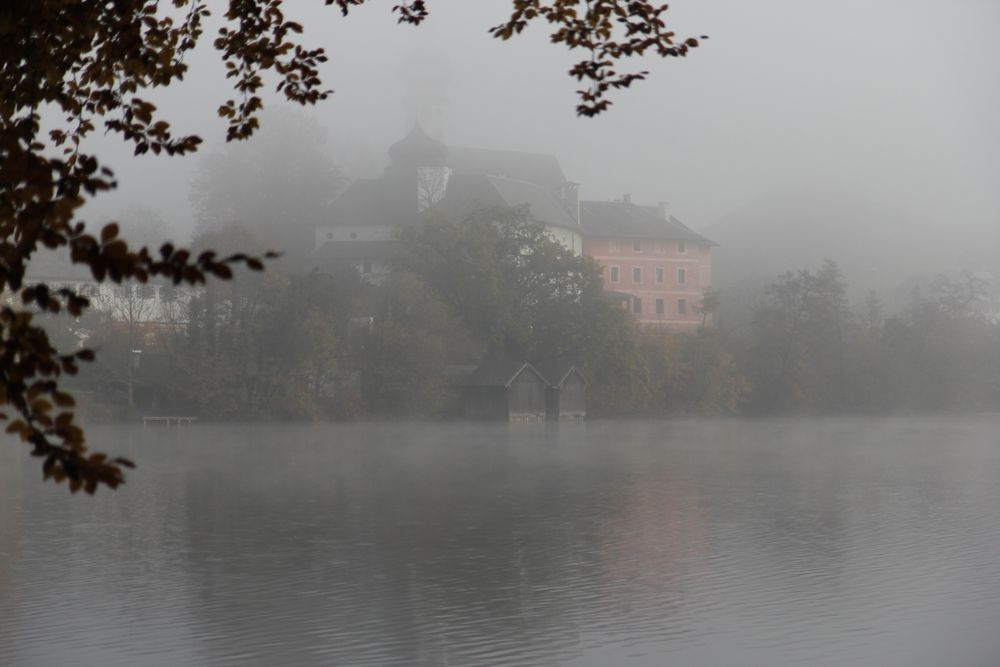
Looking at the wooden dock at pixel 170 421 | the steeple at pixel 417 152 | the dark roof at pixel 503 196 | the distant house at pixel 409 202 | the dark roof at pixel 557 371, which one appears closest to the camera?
the wooden dock at pixel 170 421

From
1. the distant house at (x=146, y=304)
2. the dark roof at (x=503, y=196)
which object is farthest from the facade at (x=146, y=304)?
the dark roof at (x=503, y=196)

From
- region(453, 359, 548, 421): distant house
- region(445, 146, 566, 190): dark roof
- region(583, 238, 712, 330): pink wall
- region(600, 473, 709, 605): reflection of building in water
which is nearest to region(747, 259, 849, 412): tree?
region(453, 359, 548, 421): distant house

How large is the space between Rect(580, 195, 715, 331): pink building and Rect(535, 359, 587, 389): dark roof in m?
31.5

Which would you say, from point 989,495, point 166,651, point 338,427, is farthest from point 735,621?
point 338,427

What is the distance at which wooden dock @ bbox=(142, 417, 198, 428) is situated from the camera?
61.3 m

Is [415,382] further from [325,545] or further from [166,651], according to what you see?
[166,651]

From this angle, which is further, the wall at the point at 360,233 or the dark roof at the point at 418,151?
the dark roof at the point at 418,151

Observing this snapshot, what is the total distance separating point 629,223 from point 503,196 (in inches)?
569

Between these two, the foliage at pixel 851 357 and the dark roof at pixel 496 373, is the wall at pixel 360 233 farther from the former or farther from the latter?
the foliage at pixel 851 357

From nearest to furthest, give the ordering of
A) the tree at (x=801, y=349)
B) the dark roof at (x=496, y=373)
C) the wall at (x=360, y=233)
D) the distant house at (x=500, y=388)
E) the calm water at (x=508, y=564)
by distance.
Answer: the calm water at (x=508, y=564)
the dark roof at (x=496, y=373)
the distant house at (x=500, y=388)
the tree at (x=801, y=349)
the wall at (x=360, y=233)

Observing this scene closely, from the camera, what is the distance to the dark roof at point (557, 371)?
69.3m

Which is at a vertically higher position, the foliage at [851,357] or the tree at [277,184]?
the tree at [277,184]

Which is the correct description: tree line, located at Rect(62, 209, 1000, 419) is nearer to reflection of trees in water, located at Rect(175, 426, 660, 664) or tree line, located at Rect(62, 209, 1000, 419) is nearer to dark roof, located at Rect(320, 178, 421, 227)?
dark roof, located at Rect(320, 178, 421, 227)

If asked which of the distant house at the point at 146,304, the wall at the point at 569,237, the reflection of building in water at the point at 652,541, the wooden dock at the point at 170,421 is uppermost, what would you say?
the wall at the point at 569,237
